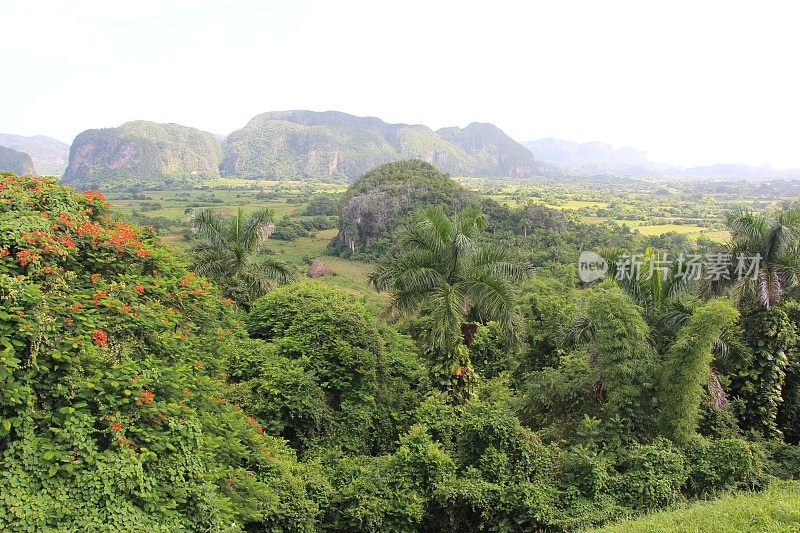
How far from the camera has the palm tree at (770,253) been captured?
9.54m

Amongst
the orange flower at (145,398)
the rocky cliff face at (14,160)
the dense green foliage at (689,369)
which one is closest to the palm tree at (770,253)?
the dense green foliage at (689,369)

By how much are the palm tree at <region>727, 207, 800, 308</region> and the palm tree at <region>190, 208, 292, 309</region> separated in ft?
37.4

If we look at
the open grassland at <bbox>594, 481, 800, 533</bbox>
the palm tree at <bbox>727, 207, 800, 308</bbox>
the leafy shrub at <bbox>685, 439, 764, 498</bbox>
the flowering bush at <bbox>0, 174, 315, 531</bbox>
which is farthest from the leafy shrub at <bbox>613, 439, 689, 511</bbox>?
the flowering bush at <bbox>0, 174, 315, 531</bbox>

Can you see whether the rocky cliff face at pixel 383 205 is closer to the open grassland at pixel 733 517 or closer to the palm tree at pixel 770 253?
the palm tree at pixel 770 253

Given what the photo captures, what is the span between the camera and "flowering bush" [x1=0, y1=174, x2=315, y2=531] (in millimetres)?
4305

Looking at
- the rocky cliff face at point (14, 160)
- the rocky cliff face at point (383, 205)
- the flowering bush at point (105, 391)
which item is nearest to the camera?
the flowering bush at point (105, 391)

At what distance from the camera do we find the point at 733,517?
5.74m

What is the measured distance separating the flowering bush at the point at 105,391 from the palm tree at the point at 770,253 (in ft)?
29.3

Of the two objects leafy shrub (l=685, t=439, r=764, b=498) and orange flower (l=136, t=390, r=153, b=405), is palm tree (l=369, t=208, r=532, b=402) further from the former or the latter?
orange flower (l=136, t=390, r=153, b=405)

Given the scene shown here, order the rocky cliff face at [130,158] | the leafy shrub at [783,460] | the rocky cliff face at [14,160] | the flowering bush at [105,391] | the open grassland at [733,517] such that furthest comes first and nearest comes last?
1. the rocky cliff face at [130,158]
2. the rocky cliff face at [14,160]
3. the leafy shrub at [783,460]
4. the open grassland at [733,517]
5. the flowering bush at [105,391]

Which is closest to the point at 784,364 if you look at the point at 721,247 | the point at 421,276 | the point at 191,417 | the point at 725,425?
the point at 725,425


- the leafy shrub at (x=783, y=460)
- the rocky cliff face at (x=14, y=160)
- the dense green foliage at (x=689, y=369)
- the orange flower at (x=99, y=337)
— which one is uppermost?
the rocky cliff face at (x=14, y=160)

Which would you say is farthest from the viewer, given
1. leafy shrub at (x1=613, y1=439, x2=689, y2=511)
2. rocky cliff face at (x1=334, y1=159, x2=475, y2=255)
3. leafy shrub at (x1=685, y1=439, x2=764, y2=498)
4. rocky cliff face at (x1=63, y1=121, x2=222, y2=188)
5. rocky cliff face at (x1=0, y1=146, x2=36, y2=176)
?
rocky cliff face at (x1=63, y1=121, x2=222, y2=188)

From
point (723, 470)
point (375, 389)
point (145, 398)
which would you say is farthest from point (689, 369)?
point (145, 398)
